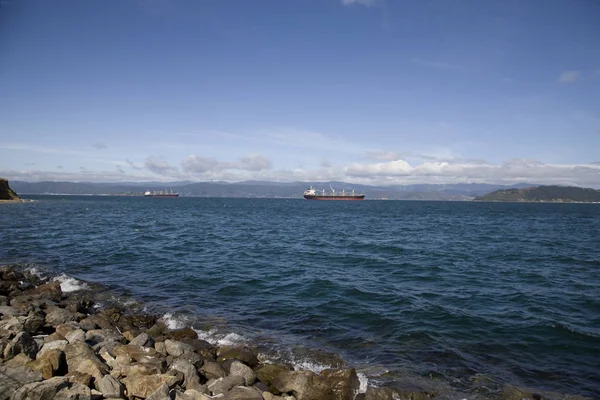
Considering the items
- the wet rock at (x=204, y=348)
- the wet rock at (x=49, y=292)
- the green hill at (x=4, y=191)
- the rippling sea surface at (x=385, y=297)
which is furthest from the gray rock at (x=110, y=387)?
the green hill at (x=4, y=191)

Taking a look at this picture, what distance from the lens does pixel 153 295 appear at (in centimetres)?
1748

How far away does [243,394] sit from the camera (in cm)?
791

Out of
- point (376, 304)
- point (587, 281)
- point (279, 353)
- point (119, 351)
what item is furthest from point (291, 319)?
point (587, 281)

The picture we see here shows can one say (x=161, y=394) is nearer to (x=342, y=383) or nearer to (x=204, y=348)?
(x=204, y=348)

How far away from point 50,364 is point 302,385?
18.6 feet

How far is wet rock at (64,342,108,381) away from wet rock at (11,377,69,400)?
1204 millimetres

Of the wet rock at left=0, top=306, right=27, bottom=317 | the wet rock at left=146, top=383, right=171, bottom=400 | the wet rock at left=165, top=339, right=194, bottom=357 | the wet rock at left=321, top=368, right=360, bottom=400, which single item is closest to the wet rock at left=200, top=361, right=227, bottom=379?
the wet rock at left=165, top=339, right=194, bottom=357

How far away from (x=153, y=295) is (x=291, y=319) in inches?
285

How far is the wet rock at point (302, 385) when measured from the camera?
852 centimetres

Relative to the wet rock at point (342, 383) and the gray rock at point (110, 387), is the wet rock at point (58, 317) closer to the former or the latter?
the gray rock at point (110, 387)

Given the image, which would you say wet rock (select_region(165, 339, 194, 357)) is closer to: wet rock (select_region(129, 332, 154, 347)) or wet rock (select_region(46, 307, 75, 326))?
wet rock (select_region(129, 332, 154, 347))

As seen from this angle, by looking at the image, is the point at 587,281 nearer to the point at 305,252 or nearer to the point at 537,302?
the point at 537,302

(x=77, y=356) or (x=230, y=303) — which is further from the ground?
(x=77, y=356)

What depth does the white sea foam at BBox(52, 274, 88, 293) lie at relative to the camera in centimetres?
1794
